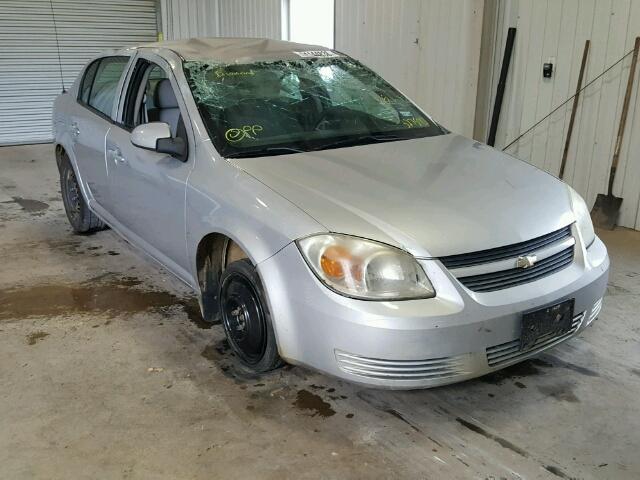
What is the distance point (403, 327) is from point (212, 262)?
1.16m

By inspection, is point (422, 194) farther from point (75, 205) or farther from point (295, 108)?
point (75, 205)

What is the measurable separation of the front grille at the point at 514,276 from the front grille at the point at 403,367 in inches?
10.6

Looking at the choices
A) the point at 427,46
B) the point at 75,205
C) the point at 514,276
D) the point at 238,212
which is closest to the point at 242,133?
the point at 238,212

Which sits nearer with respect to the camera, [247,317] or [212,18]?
[247,317]

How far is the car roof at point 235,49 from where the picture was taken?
3.31 metres

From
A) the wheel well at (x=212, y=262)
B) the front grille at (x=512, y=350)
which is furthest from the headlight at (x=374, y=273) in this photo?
the wheel well at (x=212, y=262)

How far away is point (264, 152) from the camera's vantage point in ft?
9.14

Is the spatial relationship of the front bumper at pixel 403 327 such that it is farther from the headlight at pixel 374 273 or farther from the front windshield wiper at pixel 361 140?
the front windshield wiper at pixel 361 140

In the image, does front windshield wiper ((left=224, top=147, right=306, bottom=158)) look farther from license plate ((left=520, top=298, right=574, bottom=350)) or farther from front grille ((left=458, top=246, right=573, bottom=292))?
license plate ((left=520, top=298, right=574, bottom=350))

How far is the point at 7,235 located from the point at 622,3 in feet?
16.7

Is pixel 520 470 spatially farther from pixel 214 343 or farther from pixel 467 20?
pixel 467 20

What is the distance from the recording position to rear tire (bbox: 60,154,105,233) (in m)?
4.66

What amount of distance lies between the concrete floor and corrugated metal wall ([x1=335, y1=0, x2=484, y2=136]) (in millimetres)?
3174

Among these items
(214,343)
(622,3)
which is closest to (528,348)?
(214,343)
